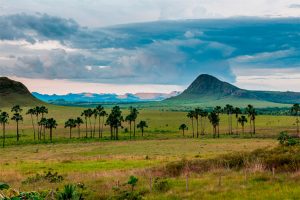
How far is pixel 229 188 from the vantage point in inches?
950

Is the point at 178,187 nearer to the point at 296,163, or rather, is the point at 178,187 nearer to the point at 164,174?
the point at 164,174

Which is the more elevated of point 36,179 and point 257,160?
point 257,160

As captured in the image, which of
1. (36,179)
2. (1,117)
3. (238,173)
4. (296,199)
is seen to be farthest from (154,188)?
(1,117)

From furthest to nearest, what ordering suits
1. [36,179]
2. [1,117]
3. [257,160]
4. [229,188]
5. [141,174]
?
[1,117] < [36,179] < [141,174] < [257,160] < [229,188]

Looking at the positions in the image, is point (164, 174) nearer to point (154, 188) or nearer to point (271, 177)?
point (154, 188)

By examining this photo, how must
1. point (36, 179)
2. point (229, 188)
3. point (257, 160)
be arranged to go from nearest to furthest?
point (229, 188)
point (257, 160)
point (36, 179)

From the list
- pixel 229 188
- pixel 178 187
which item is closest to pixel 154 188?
pixel 178 187

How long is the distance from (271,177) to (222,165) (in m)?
7.85

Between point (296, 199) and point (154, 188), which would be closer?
point (296, 199)

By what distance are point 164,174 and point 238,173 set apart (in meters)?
6.57

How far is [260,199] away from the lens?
21016mm

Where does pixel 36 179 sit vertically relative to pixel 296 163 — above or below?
below

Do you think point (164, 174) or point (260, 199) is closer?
point (260, 199)

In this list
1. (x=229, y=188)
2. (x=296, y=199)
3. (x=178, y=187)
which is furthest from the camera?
(x=178, y=187)
